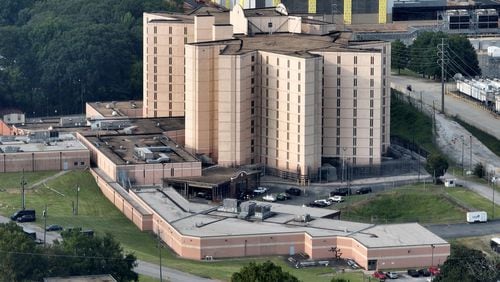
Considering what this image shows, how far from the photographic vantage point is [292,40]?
13425 cm

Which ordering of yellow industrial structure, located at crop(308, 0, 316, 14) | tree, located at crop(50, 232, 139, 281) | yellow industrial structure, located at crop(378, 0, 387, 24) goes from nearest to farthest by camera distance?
tree, located at crop(50, 232, 139, 281)
yellow industrial structure, located at crop(308, 0, 316, 14)
yellow industrial structure, located at crop(378, 0, 387, 24)

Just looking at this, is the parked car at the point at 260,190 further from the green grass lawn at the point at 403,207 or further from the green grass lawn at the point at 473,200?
the green grass lawn at the point at 473,200

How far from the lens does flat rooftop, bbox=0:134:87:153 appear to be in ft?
422

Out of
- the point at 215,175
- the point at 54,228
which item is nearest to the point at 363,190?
the point at 215,175

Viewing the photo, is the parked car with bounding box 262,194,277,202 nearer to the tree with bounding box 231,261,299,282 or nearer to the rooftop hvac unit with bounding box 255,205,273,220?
the rooftop hvac unit with bounding box 255,205,273,220

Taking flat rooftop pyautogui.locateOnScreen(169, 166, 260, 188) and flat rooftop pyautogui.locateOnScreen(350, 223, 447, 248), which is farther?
flat rooftop pyautogui.locateOnScreen(169, 166, 260, 188)

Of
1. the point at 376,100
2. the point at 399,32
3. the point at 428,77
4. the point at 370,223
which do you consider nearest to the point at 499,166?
the point at 376,100

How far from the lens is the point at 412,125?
14175 centimetres

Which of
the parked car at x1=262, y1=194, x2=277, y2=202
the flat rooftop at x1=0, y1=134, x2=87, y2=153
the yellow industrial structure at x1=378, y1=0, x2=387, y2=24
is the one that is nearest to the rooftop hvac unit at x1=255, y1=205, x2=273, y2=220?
the parked car at x1=262, y1=194, x2=277, y2=202

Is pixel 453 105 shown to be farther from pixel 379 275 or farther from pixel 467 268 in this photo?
pixel 467 268

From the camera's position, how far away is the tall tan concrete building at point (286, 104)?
417 ft

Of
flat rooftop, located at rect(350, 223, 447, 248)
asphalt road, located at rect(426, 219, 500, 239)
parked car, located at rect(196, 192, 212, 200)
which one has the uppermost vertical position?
parked car, located at rect(196, 192, 212, 200)

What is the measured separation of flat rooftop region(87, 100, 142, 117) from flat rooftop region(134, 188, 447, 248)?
27510mm

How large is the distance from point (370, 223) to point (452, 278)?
17.7 metres
